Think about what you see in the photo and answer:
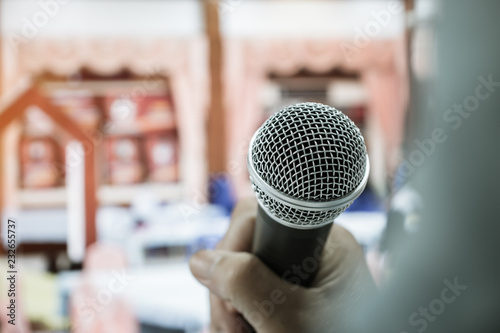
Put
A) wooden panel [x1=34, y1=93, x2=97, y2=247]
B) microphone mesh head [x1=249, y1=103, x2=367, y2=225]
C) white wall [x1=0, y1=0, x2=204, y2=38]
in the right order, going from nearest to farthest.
→ microphone mesh head [x1=249, y1=103, x2=367, y2=225] → wooden panel [x1=34, y1=93, x2=97, y2=247] → white wall [x1=0, y1=0, x2=204, y2=38]

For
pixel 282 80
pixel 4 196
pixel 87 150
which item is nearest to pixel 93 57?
pixel 4 196

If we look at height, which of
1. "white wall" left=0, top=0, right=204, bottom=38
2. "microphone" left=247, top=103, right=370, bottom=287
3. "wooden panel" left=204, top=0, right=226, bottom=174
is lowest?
"wooden panel" left=204, top=0, right=226, bottom=174

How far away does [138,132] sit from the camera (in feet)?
13.6

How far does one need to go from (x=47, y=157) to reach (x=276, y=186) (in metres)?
4.03

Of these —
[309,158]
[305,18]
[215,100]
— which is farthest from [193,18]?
[309,158]

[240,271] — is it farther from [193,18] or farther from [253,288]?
[193,18]

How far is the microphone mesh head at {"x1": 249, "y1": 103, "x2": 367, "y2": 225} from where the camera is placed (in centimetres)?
35

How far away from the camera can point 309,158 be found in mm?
347

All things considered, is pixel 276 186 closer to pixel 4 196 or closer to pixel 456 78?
pixel 456 78

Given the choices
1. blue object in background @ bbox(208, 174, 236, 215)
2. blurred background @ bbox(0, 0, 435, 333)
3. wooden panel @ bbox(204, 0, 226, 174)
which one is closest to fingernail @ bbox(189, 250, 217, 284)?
blue object in background @ bbox(208, 174, 236, 215)

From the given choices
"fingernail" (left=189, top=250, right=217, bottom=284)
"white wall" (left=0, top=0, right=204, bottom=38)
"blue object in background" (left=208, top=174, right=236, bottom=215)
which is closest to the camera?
"fingernail" (left=189, top=250, right=217, bottom=284)

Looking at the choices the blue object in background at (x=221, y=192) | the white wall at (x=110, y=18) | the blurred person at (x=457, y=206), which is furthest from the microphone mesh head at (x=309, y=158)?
the white wall at (x=110, y=18)

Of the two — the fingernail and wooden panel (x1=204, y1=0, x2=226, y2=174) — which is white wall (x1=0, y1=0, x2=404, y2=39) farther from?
the fingernail

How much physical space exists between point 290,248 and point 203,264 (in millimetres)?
105
